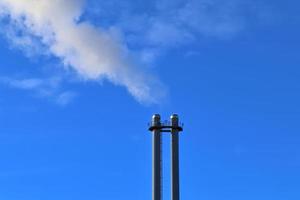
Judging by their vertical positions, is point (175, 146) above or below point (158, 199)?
above

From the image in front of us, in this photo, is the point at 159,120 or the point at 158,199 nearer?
the point at 158,199

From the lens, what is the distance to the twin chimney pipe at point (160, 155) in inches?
3369

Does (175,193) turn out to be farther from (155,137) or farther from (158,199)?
(155,137)

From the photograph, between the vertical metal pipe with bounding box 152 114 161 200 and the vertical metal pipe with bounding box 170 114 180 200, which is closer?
the vertical metal pipe with bounding box 152 114 161 200

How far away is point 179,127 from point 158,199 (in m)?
13.0

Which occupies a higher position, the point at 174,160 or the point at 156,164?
the point at 174,160

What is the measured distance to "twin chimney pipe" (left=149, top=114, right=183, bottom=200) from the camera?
85.6 metres

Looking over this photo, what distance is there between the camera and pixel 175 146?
89688 millimetres

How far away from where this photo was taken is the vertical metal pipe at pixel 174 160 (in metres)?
86.4

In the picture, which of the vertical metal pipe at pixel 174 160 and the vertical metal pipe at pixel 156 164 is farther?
the vertical metal pipe at pixel 174 160

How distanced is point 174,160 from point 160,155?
2.61 m

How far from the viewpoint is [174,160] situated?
291ft

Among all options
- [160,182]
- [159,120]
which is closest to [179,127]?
[159,120]

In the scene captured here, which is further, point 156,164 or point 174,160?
point 174,160
